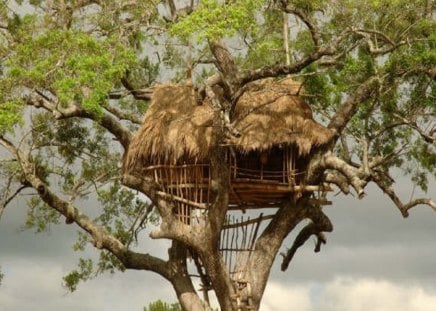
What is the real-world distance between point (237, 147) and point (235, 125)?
0.36m

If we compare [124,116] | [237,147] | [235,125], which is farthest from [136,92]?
[237,147]

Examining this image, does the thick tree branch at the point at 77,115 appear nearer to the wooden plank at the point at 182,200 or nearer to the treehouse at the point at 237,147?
the treehouse at the point at 237,147

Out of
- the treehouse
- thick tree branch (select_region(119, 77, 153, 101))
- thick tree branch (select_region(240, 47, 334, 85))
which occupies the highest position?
thick tree branch (select_region(119, 77, 153, 101))

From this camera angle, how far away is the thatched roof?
38.2 ft

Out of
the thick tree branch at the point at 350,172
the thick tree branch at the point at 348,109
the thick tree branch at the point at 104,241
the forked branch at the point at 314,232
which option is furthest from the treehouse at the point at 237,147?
the thick tree branch at the point at 104,241

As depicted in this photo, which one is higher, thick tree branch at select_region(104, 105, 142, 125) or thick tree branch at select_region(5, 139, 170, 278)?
thick tree branch at select_region(104, 105, 142, 125)

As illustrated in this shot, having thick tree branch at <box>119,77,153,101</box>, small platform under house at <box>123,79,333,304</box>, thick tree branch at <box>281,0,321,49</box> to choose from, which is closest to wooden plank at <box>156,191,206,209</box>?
small platform under house at <box>123,79,333,304</box>

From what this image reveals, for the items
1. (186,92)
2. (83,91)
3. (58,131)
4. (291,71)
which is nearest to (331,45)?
(291,71)

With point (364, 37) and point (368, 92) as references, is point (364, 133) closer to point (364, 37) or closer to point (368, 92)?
point (368, 92)

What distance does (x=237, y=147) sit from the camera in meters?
11.7

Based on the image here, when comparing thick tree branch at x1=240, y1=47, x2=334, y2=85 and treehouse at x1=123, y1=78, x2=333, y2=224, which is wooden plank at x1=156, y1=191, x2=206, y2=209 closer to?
treehouse at x1=123, y1=78, x2=333, y2=224

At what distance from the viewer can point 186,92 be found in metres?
12.6

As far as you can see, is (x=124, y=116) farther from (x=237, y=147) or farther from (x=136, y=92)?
(x=237, y=147)

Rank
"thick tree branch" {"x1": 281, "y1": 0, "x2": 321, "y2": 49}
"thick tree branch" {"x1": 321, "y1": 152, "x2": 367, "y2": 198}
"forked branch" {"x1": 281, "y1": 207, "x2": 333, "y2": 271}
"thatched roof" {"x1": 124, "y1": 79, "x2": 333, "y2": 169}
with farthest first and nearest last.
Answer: "forked branch" {"x1": 281, "y1": 207, "x2": 333, "y2": 271} < "thick tree branch" {"x1": 281, "y1": 0, "x2": 321, "y2": 49} < "thatched roof" {"x1": 124, "y1": 79, "x2": 333, "y2": 169} < "thick tree branch" {"x1": 321, "y1": 152, "x2": 367, "y2": 198}
